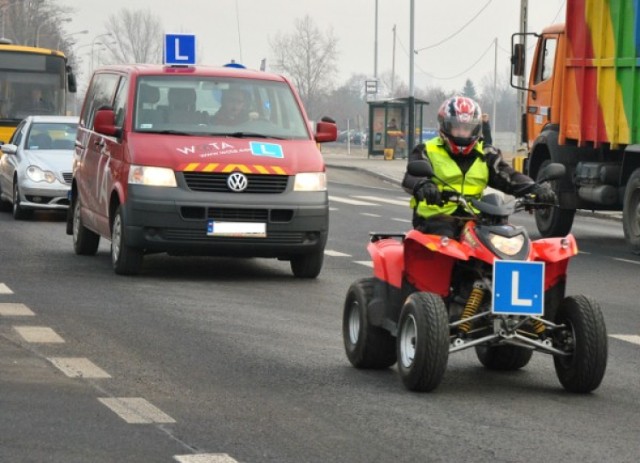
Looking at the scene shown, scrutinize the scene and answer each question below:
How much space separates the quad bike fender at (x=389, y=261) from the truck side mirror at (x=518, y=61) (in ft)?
49.8

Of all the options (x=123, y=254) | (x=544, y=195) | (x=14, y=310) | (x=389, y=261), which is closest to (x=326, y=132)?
(x=123, y=254)

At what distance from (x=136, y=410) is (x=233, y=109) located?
823 centimetres

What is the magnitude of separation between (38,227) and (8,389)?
13.8 meters

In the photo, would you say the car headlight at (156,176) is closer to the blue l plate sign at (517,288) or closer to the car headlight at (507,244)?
the car headlight at (507,244)

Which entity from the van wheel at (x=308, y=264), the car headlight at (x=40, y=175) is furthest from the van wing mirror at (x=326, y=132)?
the car headlight at (x=40, y=175)

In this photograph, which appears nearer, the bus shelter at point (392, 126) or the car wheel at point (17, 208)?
the car wheel at point (17, 208)

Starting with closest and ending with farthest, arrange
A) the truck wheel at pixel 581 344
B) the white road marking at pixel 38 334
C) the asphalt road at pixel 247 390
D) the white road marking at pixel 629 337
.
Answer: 1. the asphalt road at pixel 247 390
2. the truck wheel at pixel 581 344
3. the white road marking at pixel 38 334
4. the white road marking at pixel 629 337

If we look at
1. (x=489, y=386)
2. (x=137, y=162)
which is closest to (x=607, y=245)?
(x=137, y=162)

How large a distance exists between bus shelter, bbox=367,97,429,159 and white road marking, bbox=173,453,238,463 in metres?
47.9

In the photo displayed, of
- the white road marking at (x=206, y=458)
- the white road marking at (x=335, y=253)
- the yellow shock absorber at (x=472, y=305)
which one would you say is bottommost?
the white road marking at (x=335, y=253)

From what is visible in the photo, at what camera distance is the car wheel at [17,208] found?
79.0 ft

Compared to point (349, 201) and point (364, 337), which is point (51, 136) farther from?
point (364, 337)

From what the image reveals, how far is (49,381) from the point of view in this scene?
9.30 metres

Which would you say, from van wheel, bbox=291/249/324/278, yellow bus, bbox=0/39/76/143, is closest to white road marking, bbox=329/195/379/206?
yellow bus, bbox=0/39/76/143
